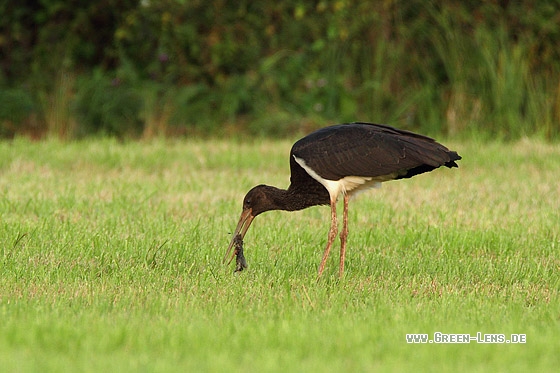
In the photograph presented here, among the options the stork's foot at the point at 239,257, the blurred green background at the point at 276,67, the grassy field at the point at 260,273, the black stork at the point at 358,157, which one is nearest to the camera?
the grassy field at the point at 260,273

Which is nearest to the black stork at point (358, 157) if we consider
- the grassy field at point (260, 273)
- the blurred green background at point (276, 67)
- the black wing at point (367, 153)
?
the black wing at point (367, 153)

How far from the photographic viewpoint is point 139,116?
15859 mm

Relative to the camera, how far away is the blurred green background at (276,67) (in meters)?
15.3

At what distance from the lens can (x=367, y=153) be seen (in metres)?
7.00

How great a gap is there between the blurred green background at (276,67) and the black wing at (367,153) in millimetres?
7728

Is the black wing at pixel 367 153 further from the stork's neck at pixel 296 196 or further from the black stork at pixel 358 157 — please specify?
the stork's neck at pixel 296 196

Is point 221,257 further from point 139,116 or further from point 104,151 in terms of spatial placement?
point 139,116

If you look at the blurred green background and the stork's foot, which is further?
the blurred green background

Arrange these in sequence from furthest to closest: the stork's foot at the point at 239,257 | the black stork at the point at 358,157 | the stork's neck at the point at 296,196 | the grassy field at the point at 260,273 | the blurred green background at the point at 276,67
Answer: the blurred green background at the point at 276,67
the stork's neck at the point at 296,196
the stork's foot at the point at 239,257
the black stork at the point at 358,157
the grassy field at the point at 260,273

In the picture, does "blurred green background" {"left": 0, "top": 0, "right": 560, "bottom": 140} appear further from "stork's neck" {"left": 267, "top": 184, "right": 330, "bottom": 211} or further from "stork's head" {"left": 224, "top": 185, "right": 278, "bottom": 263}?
"stork's head" {"left": 224, "top": 185, "right": 278, "bottom": 263}

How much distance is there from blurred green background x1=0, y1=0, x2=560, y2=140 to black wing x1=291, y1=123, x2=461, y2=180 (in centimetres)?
773

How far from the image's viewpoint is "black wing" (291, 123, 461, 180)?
22.6 feet

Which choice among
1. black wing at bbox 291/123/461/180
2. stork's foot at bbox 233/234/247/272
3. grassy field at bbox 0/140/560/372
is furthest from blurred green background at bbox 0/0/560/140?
stork's foot at bbox 233/234/247/272

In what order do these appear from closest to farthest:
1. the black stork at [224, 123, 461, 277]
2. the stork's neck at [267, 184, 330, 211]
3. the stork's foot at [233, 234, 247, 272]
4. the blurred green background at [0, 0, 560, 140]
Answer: the black stork at [224, 123, 461, 277], the stork's foot at [233, 234, 247, 272], the stork's neck at [267, 184, 330, 211], the blurred green background at [0, 0, 560, 140]
